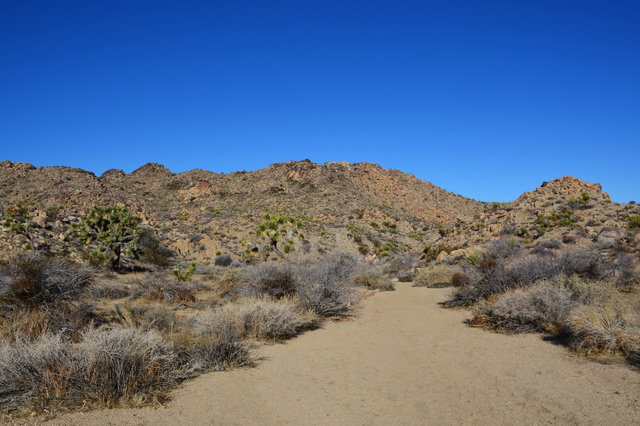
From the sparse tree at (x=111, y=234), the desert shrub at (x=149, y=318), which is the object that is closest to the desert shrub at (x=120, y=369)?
the desert shrub at (x=149, y=318)

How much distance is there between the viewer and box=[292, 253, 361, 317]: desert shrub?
11891 millimetres

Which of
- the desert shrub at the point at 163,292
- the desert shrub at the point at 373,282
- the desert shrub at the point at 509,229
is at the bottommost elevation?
the desert shrub at the point at 163,292

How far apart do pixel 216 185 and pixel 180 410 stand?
5632 centimetres

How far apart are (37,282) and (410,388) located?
27.6 ft

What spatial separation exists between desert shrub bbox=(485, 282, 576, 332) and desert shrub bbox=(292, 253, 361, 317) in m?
4.49

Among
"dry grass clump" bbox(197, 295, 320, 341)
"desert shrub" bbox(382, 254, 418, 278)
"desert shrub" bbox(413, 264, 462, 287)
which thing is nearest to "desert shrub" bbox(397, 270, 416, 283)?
"desert shrub" bbox(413, 264, 462, 287)

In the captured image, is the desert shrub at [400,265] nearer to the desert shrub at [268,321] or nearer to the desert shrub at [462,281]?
the desert shrub at [462,281]

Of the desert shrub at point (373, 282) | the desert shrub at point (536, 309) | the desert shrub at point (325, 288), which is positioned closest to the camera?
the desert shrub at point (536, 309)

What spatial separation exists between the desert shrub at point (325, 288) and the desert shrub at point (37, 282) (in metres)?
5.91

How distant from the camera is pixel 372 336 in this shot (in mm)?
9719

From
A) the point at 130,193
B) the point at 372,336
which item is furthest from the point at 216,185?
the point at 372,336

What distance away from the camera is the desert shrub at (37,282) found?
854 centimetres

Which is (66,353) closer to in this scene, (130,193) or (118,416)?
(118,416)

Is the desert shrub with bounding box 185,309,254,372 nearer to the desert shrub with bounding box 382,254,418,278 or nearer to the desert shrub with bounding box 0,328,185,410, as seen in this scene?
the desert shrub with bounding box 0,328,185,410
